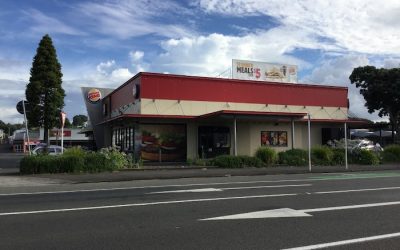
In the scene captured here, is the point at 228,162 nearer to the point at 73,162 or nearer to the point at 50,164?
the point at 73,162

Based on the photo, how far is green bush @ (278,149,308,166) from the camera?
27.5 m

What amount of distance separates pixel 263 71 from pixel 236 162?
14.1 metres

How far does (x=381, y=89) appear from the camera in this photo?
183ft

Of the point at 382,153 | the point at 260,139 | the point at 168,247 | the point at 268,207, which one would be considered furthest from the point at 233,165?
the point at 168,247

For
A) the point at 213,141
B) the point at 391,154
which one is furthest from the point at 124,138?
the point at 391,154

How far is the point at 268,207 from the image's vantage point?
10688 mm

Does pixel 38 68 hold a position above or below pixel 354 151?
above

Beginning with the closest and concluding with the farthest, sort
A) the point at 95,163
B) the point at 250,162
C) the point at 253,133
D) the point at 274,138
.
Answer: the point at 95,163, the point at 250,162, the point at 253,133, the point at 274,138

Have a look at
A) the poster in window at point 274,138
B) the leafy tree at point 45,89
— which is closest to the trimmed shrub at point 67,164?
the poster in window at point 274,138

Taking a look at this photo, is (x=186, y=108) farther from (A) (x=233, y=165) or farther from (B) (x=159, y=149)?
(A) (x=233, y=165)

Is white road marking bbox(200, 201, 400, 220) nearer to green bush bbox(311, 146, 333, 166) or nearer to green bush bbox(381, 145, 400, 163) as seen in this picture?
green bush bbox(311, 146, 333, 166)

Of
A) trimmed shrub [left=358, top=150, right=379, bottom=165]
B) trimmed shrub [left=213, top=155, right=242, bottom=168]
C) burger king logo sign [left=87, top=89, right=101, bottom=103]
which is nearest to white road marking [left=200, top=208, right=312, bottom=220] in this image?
trimmed shrub [left=213, top=155, right=242, bottom=168]

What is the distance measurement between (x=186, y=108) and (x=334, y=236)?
2454 cm

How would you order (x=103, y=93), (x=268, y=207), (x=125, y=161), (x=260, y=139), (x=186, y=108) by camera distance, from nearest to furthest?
(x=268, y=207) → (x=125, y=161) → (x=186, y=108) → (x=260, y=139) → (x=103, y=93)
